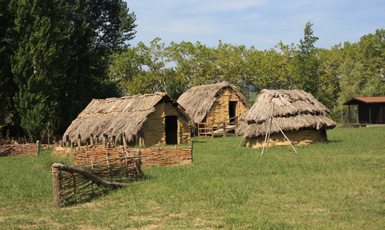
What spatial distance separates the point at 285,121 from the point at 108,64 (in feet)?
119

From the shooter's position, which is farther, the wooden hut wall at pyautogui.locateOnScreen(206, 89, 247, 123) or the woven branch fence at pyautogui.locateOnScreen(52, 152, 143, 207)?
the wooden hut wall at pyautogui.locateOnScreen(206, 89, 247, 123)

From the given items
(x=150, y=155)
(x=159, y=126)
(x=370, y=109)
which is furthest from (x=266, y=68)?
(x=150, y=155)

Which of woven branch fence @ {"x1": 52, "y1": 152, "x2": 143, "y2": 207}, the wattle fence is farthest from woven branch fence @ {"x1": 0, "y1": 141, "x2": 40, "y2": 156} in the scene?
woven branch fence @ {"x1": 52, "y1": 152, "x2": 143, "y2": 207}

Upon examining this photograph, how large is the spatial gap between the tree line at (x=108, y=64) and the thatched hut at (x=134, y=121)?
4192mm

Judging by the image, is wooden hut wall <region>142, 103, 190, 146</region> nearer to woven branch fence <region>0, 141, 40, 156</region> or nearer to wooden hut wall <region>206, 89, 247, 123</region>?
woven branch fence <region>0, 141, 40, 156</region>

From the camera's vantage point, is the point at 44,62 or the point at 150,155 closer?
the point at 150,155

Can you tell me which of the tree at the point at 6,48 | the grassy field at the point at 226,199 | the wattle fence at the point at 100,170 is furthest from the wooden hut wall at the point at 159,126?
the tree at the point at 6,48

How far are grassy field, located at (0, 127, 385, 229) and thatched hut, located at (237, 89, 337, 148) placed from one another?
193 inches

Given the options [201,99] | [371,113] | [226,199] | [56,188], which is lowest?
[226,199]

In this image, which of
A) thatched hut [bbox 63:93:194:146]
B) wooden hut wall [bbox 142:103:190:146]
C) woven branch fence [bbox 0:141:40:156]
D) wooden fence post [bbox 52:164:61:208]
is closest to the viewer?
wooden fence post [bbox 52:164:61:208]

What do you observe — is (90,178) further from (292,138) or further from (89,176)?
(292,138)

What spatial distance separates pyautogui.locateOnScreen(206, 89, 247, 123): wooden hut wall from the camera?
117 feet

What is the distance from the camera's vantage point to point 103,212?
9.84m

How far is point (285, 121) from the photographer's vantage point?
21.9m
